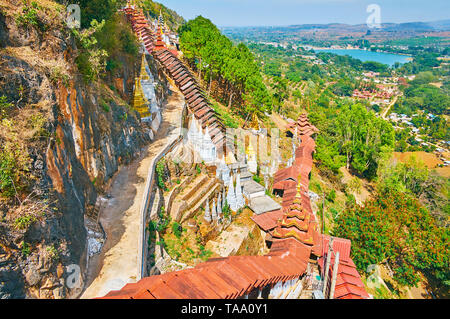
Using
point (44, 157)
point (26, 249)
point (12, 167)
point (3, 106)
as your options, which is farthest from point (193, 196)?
point (3, 106)

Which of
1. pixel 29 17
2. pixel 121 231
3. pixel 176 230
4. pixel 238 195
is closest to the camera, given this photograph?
pixel 29 17

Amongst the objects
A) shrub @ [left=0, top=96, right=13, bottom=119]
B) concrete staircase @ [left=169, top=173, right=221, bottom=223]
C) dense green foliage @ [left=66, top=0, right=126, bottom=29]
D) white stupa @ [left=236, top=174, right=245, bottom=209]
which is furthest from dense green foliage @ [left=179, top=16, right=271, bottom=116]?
shrub @ [left=0, top=96, right=13, bottom=119]

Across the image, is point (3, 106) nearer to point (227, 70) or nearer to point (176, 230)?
point (176, 230)

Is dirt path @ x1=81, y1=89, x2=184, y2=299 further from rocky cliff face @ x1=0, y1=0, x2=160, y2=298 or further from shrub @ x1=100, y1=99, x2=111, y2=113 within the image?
shrub @ x1=100, y1=99, x2=111, y2=113

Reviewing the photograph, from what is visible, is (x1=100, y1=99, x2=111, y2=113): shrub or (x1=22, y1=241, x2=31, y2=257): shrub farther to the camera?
(x1=100, y1=99, x2=111, y2=113): shrub

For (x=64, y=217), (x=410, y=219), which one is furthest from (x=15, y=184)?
(x=410, y=219)

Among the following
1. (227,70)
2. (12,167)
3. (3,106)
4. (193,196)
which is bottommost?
(193,196)
